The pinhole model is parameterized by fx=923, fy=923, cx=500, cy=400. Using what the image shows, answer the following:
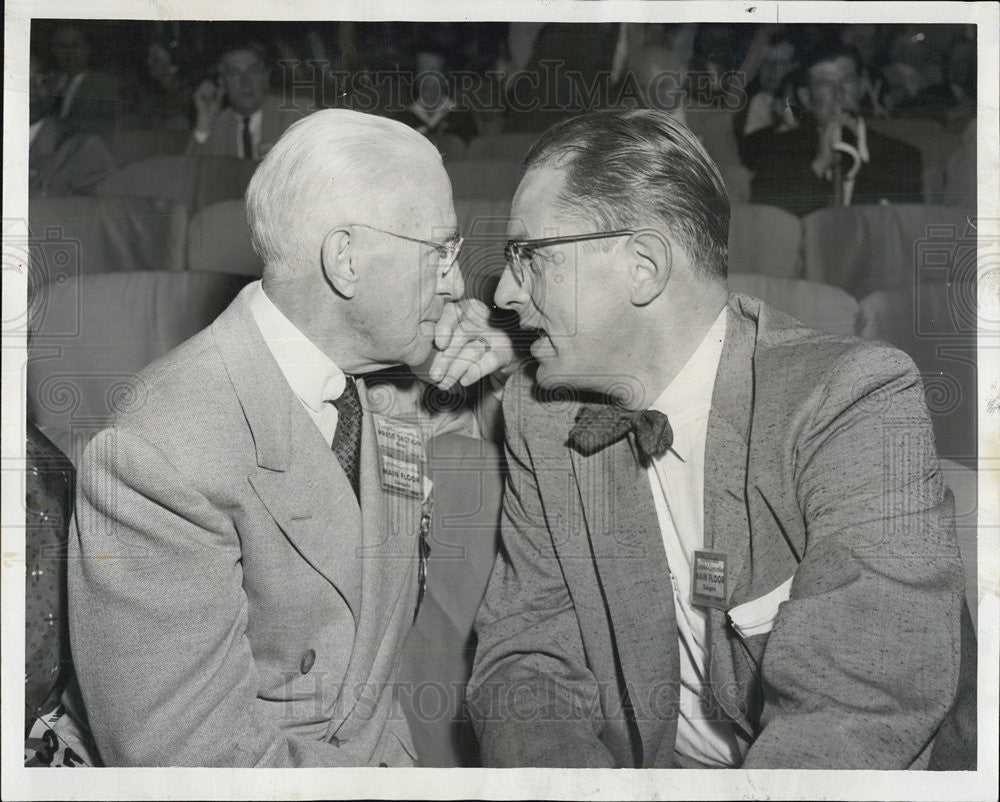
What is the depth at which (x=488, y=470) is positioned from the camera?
1.70 metres

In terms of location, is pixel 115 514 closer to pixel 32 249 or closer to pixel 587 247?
pixel 32 249

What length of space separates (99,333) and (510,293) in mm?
770

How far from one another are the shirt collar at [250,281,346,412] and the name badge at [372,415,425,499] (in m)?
0.13

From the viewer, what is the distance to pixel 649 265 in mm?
1607

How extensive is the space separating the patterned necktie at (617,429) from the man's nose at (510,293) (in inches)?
8.9

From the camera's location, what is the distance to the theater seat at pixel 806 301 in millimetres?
1723

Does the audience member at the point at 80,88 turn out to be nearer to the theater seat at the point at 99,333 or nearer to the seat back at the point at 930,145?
the theater seat at the point at 99,333

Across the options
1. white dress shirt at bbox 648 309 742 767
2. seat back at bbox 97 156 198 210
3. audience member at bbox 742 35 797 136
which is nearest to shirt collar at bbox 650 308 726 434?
white dress shirt at bbox 648 309 742 767

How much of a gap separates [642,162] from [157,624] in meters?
1.13

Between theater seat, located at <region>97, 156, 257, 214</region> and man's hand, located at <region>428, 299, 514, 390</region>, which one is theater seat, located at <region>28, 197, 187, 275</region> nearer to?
theater seat, located at <region>97, 156, 257, 214</region>

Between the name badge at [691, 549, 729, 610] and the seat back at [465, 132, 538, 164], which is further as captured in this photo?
the seat back at [465, 132, 538, 164]

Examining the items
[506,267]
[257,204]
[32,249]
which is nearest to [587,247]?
[506,267]

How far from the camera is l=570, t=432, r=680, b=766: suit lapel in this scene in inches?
64.1

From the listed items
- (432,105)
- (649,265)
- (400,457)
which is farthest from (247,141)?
(649,265)
